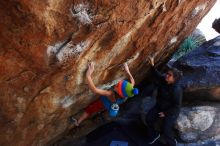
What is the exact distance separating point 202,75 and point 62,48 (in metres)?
4.13

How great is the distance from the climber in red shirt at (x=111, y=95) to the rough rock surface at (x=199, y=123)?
1.96 m

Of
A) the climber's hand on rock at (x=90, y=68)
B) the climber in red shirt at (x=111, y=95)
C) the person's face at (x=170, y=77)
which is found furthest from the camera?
the person's face at (x=170, y=77)

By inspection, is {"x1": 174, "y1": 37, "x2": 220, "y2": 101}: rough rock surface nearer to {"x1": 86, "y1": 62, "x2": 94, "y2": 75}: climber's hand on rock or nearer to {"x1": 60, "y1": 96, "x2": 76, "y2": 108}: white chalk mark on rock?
{"x1": 60, "y1": 96, "x2": 76, "y2": 108}: white chalk mark on rock

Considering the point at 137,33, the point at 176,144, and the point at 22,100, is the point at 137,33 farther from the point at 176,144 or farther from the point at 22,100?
the point at 176,144

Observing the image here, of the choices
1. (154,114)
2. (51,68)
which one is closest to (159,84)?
(154,114)

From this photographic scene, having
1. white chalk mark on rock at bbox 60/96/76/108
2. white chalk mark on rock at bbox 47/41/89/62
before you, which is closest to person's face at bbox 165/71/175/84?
white chalk mark on rock at bbox 60/96/76/108

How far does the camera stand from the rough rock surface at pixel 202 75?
751cm

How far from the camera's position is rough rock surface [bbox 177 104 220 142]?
24.6 feet

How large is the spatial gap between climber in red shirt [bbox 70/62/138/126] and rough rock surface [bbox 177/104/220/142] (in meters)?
1.96

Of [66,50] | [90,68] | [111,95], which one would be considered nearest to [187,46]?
[111,95]

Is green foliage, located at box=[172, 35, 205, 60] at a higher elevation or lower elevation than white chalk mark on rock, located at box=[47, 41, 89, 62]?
higher

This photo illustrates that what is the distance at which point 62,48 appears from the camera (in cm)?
451

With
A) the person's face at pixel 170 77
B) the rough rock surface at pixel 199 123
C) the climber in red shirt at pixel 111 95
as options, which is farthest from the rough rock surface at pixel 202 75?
the climber in red shirt at pixel 111 95

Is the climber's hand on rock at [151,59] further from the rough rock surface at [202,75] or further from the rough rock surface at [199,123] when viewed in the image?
the rough rock surface at [199,123]
